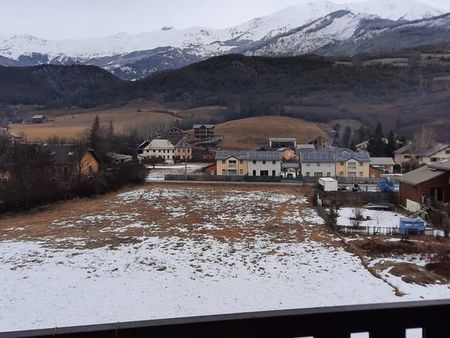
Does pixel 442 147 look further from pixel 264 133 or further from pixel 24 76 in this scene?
pixel 24 76

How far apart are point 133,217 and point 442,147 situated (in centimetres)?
3799

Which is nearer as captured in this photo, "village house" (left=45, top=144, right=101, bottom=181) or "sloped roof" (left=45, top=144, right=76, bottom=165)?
"village house" (left=45, top=144, right=101, bottom=181)

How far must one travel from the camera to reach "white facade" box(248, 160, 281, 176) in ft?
136

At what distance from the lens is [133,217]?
2212 centimetres

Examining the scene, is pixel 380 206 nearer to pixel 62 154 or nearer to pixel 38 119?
pixel 62 154

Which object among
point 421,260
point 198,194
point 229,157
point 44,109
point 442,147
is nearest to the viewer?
point 421,260

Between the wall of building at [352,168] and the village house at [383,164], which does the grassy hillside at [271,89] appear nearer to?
the village house at [383,164]

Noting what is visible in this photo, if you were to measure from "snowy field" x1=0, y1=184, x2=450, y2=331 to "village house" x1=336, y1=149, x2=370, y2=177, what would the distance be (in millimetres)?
17882

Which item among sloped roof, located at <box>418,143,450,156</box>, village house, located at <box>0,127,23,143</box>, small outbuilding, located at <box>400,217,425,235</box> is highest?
village house, located at <box>0,127,23,143</box>

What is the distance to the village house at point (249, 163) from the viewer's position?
4128 centimetres

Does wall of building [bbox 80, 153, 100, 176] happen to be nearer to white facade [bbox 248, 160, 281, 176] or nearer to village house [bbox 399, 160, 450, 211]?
white facade [bbox 248, 160, 281, 176]

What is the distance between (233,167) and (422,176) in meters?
20.6

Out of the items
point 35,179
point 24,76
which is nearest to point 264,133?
point 35,179

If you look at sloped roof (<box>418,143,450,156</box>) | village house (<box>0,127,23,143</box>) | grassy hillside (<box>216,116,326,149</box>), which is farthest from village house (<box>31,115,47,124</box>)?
sloped roof (<box>418,143,450,156</box>)
